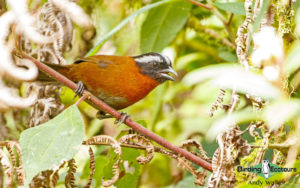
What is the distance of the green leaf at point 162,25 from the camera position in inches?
131

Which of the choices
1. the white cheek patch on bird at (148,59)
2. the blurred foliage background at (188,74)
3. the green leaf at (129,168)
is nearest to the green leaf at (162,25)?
the blurred foliage background at (188,74)

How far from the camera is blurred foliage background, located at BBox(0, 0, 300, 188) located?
1.88 metres

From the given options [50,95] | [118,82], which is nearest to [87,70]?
[118,82]

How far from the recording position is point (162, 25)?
11.1 feet

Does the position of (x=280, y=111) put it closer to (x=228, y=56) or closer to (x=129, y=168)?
(x=129, y=168)

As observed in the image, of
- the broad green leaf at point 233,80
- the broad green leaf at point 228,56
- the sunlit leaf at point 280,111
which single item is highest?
the broad green leaf at point 228,56

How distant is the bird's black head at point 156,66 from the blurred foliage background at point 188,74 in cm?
12

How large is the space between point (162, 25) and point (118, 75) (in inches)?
23.4

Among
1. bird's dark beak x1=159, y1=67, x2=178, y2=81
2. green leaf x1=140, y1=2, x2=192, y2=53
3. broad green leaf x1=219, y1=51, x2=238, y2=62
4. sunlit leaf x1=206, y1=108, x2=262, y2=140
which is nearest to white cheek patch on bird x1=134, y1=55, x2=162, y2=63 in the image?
bird's dark beak x1=159, y1=67, x2=178, y2=81

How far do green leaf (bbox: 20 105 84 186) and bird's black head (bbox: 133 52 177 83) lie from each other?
1.84 m

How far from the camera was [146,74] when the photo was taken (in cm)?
369

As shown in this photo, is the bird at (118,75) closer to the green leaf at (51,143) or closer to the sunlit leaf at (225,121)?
the green leaf at (51,143)

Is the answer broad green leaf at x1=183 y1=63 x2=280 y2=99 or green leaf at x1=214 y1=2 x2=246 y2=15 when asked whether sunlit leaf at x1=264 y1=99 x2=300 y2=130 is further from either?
green leaf at x1=214 y1=2 x2=246 y2=15

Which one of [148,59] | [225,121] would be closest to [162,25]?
[148,59]
